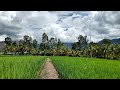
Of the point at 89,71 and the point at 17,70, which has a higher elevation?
the point at 17,70

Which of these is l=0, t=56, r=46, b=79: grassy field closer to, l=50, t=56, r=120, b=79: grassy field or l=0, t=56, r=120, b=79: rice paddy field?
l=0, t=56, r=120, b=79: rice paddy field

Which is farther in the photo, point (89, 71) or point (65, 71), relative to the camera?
point (65, 71)

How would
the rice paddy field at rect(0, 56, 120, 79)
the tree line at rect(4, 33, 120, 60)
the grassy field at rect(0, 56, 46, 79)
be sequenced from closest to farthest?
the grassy field at rect(0, 56, 46, 79)
the rice paddy field at rect(0, 56, 120, 79)
the tree line at rect(4, 33, 120, 60)

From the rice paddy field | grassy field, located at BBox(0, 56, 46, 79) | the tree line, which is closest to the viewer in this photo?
grassy field, located at BBox(0, 56, 46, 79)

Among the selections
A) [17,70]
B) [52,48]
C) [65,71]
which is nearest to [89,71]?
[65,71]

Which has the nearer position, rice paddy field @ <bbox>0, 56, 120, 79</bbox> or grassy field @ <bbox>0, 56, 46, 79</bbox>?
grassy field @ <bbox>0, 56, 46, 79</bbox>

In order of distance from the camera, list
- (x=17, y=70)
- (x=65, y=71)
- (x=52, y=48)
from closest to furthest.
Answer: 1. (x=17, y=70)
2. (x=65, y=71)
3. (x=52, y=48)

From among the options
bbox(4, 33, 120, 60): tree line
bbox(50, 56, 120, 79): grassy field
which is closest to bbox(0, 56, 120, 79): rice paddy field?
bbox(50, 56, 120, 79): grassy field

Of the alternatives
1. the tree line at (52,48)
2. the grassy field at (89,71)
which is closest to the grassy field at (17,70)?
the grassy field at (89,71)

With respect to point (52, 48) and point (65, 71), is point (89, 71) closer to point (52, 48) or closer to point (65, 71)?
point (65, 71)

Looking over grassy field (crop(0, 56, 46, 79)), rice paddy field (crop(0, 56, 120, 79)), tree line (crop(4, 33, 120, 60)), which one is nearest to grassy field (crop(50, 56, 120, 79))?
rice paddy field (crop(0, 56, 120, 79))
